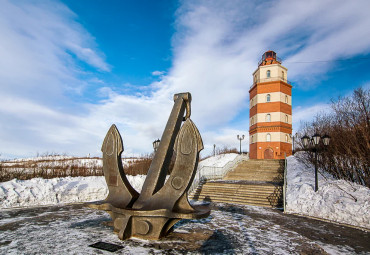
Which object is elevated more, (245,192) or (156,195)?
(156,195)

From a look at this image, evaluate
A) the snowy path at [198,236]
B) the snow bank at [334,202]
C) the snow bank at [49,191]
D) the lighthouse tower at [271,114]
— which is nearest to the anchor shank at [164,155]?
the snowy path at [198,236]

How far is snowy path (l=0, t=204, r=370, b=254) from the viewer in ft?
15.3

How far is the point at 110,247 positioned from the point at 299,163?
17.3m

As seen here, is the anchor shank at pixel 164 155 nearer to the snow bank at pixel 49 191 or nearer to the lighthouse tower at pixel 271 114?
the snow bank at pixel 49 191

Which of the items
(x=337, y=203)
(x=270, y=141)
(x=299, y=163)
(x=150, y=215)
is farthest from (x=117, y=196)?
(x=270, y=141)

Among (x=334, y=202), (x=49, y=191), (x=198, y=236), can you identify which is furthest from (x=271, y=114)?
(x=198, y=236)

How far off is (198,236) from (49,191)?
8.33 metres

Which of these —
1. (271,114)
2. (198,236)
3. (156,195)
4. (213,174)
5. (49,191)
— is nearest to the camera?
(156,195)

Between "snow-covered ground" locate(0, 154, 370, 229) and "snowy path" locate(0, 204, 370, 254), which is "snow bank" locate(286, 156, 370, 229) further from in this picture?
"snowy path" locate(0, 204, 370, 254)

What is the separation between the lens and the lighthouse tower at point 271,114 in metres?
25.6

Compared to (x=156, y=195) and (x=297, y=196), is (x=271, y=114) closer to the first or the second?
(x=297, y=196)

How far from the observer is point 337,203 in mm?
8188

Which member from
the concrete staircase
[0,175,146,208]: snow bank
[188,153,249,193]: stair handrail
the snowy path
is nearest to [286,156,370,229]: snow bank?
the snowy path

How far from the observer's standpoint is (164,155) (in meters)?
5.82
